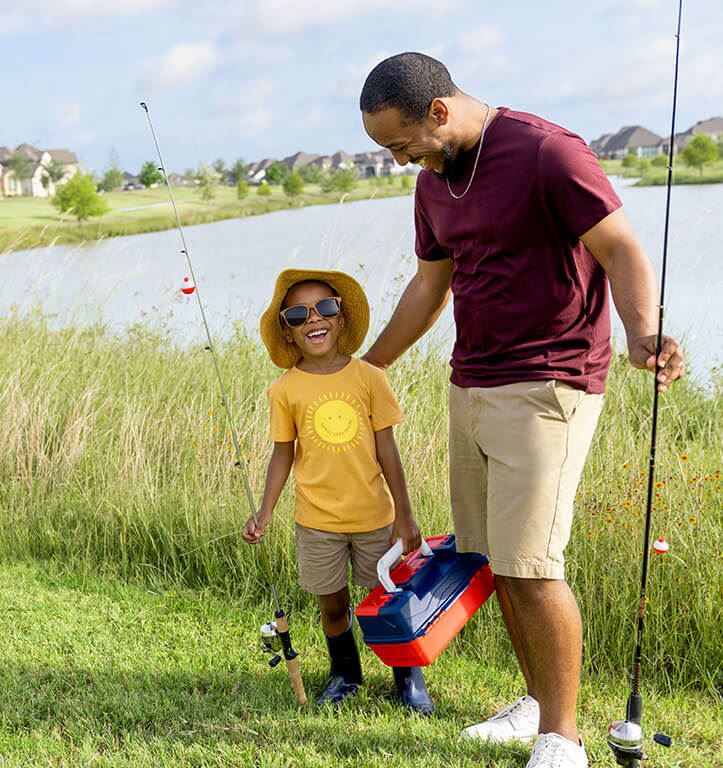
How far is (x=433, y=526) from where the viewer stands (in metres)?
4.11

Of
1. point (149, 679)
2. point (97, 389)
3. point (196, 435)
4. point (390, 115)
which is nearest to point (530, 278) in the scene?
point (390, 115)

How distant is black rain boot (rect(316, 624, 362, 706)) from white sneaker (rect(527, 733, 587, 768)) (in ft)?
2.65

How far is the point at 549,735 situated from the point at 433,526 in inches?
62.9

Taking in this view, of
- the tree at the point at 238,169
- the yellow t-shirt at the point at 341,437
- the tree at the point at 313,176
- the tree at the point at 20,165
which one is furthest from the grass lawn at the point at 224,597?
the tree at the point at 238,169

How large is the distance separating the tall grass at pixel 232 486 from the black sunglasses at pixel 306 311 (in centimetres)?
144

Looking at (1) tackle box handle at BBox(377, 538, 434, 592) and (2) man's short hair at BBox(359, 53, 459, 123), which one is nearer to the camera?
(2) man's short hair at BBox(359, 53, 459, 123)

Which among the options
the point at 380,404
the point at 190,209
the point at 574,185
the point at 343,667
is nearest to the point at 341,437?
the point at 380,404

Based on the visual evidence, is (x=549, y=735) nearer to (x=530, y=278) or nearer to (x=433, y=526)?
(x=530, y=278)

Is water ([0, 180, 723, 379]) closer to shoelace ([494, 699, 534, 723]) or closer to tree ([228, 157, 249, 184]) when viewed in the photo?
shoelace ([494, 699, 534, 723])

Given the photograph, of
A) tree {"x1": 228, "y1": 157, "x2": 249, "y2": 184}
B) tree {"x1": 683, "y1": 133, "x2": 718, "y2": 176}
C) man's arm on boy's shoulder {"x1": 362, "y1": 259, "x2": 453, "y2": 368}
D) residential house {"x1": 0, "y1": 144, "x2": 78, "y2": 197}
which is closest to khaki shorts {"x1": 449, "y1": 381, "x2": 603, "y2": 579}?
man's arm on boy's shoulder {"x1": 362, "y1": 259, "x2": 453, "y2": 368}

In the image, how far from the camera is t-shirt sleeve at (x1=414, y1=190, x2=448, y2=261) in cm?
283

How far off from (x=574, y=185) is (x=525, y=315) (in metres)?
0.37

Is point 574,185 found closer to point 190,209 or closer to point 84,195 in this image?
point 84,195

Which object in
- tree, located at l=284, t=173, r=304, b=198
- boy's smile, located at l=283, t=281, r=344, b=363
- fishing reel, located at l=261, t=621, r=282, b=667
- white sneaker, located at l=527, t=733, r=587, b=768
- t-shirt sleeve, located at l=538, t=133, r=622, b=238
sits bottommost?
white sneaker, located at l=527, t=733, r=587, b=768
